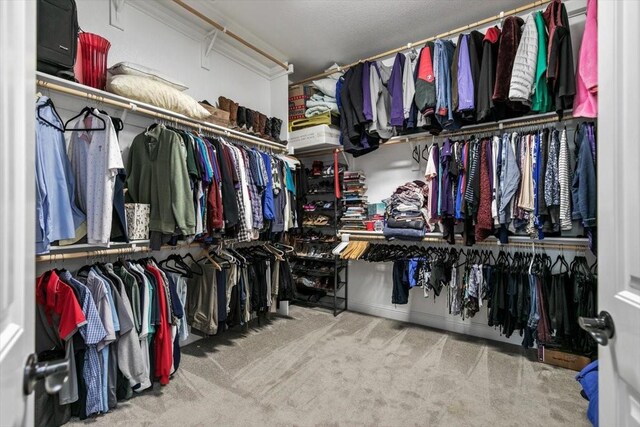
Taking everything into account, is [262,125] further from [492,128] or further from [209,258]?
[492,128]

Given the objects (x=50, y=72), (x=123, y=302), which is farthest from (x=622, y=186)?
(x=50, y=72)

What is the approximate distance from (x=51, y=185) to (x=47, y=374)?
61.8 inches

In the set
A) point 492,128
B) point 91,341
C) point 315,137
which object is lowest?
point 91,341

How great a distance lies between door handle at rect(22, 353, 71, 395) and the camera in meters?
0.53

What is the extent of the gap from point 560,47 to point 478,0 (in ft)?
3.10

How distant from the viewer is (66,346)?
66.4 inches

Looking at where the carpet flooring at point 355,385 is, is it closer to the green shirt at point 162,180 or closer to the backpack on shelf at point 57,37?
the green shirt at point 162,180

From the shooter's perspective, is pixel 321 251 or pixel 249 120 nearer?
pixel 249 120

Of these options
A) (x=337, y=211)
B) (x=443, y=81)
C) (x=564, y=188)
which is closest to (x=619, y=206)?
(x=564, y=188)

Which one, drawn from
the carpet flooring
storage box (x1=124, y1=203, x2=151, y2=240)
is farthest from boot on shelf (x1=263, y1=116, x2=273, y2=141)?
the carpet flooring

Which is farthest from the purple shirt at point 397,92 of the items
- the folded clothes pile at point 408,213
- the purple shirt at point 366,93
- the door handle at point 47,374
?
the door handle at point 47,374

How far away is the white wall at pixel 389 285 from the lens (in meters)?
3.10

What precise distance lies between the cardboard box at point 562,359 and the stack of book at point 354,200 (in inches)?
77.5

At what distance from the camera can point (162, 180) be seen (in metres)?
2.15
